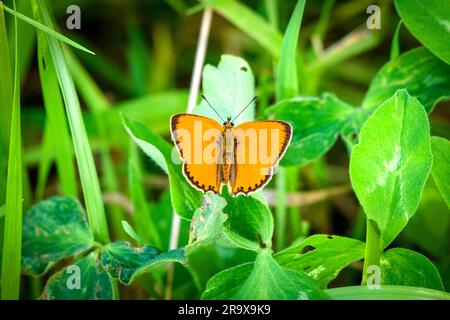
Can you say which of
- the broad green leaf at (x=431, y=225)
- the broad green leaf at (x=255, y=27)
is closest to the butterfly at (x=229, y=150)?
the broad green leaf at (x=255, y=27)

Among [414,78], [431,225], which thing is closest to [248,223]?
[414,78]

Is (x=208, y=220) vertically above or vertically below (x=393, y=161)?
below

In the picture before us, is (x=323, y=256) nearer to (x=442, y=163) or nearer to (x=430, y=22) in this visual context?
(x=442, y=163)

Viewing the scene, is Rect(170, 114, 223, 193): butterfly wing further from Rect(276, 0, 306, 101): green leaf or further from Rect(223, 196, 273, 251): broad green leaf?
Rect(276, 0, 306, 101): green leaf

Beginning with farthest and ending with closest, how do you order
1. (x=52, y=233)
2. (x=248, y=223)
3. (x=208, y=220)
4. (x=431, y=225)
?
(x=431, y=225) → (x=52, y=233) → (x=248, y=223) → (x=208, y=220)
